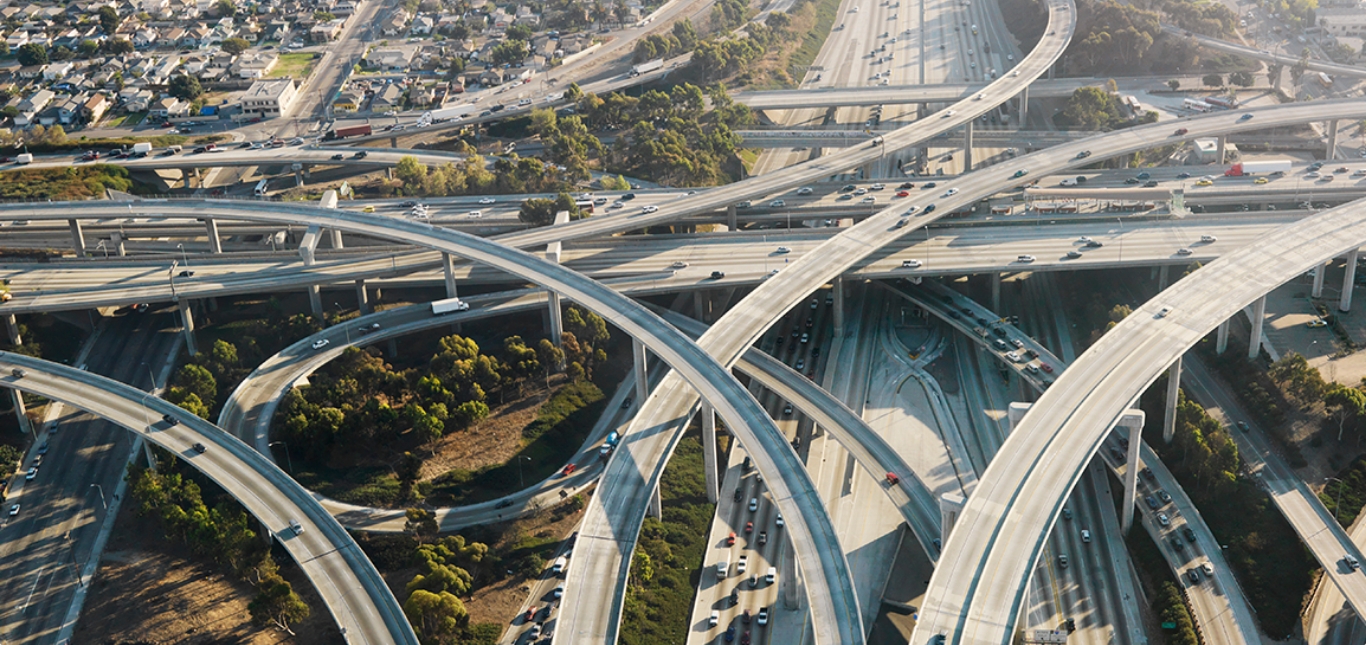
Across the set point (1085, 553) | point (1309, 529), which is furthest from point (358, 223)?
point (1309, 529)

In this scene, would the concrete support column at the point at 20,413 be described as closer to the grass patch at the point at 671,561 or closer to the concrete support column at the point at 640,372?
the concrete support column at the point at 640,372

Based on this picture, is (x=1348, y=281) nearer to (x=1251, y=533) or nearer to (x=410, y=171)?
(x=1251, y=533)

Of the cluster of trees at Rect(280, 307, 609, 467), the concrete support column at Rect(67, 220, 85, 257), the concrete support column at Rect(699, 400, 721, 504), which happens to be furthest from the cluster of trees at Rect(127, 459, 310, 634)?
the concrete support column at Rect(67, 220, 85, 257)

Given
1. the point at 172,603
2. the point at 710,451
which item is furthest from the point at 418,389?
the point at 172,603

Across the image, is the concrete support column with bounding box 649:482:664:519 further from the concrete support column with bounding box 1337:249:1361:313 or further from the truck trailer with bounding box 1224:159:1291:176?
the truck trailer with bounding box 1224:159:1291:176

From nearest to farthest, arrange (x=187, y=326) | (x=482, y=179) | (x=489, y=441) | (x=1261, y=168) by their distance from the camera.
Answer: (x=489, y=441), (x=187, y=326), (x=1261, y=168), (x=482, y=179)

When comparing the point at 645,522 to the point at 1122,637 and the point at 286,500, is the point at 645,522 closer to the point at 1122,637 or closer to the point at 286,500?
the point at 286,500

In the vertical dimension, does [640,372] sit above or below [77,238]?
below
